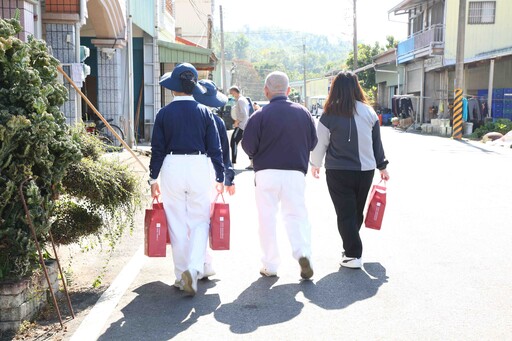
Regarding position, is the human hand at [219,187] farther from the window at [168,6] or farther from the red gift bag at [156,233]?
the window at [168,6]

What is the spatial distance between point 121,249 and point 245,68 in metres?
122

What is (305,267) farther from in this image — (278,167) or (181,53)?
(181,53)

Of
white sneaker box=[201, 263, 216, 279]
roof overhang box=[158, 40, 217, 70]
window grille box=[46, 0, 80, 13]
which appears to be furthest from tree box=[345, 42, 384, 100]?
white sneaker box=[201, 263, 216, 279]

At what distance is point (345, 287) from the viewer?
5.81 metres

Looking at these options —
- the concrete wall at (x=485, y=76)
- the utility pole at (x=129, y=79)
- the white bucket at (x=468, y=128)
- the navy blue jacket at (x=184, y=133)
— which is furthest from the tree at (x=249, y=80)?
the navy blue jacket at (x=184, y=133)

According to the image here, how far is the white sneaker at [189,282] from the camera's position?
5426 millimetres

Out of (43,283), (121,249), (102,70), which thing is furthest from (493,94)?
(43,283)

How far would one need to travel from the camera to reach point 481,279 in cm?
598

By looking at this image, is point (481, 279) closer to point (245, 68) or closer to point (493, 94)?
point (493, 94)

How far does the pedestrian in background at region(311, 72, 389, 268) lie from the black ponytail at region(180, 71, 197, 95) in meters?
1.43

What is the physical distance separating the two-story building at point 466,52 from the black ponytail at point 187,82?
1035 inches

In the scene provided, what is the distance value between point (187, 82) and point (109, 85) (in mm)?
13595

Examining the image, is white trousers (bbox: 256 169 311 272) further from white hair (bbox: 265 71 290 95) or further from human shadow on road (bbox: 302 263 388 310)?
white hair (bbox: 265 71 290 95)

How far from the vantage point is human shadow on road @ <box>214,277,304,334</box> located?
489cm
